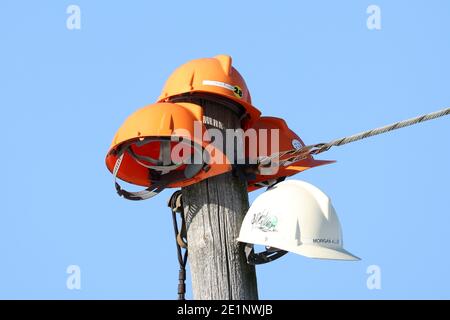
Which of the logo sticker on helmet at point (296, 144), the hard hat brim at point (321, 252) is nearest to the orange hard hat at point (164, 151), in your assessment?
the hard hat brim at point (321, 252)

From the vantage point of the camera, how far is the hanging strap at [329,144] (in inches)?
232

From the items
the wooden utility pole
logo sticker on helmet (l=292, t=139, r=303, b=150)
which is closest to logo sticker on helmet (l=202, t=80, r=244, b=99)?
the wooden utility pole

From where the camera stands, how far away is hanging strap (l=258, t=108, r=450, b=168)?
590 centimetres

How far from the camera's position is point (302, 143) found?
752cm

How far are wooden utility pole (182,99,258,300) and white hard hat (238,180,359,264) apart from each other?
0.35ft

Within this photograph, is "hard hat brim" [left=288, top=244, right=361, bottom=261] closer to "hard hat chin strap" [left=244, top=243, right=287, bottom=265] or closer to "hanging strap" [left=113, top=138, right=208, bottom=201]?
"hard hat chin strap" [left=244, top=243, right=287, bottom=265]

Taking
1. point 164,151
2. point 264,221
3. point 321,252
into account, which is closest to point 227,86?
point 164,151

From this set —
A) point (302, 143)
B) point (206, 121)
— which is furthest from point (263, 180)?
point (206, 121)

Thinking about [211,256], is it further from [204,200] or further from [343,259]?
[343,259]

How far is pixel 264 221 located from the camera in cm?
645

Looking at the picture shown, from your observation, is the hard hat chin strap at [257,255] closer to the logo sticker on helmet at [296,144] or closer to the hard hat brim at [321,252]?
the hard hat brim at [321,252]

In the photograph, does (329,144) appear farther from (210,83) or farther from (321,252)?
(210,83)

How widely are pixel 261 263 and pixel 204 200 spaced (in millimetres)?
574

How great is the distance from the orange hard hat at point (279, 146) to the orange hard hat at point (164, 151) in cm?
62
